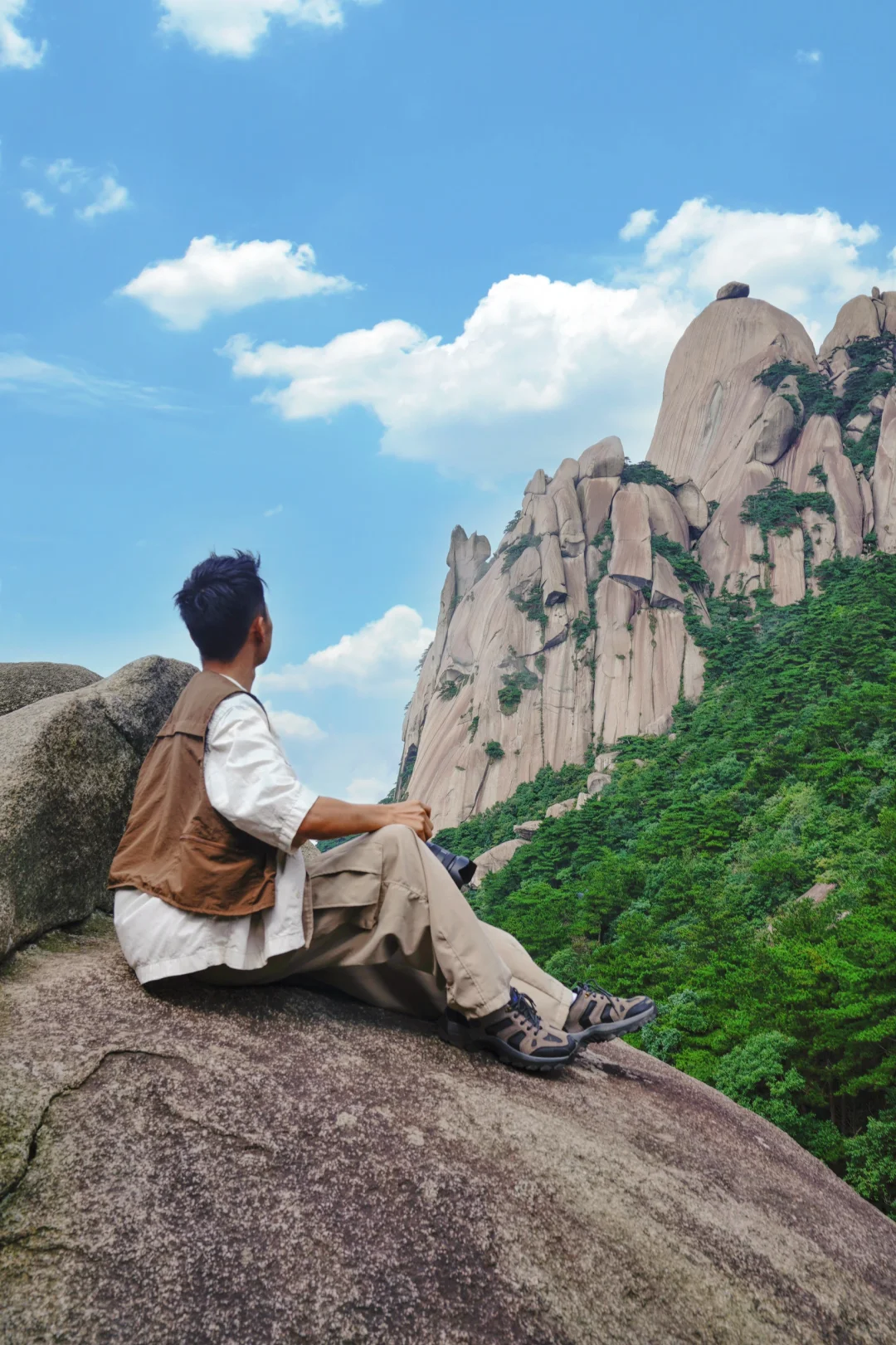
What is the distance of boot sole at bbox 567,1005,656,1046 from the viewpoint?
113 inches

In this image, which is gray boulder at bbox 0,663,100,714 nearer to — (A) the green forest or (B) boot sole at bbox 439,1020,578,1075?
(B) boot sole at bbox 439,1020,578,1075

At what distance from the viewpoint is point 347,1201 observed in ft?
6.26

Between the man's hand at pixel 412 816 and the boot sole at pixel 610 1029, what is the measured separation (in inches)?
32.6

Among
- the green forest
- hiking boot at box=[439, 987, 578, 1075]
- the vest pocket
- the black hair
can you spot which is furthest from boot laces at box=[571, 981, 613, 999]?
the green forest

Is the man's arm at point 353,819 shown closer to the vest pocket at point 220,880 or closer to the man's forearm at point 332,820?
the man's forearm at point 332,820

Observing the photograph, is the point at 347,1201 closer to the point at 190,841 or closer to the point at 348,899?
the point at 348,899

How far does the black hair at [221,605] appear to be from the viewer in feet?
8.53

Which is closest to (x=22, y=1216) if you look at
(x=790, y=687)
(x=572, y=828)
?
(x=572, y=828)

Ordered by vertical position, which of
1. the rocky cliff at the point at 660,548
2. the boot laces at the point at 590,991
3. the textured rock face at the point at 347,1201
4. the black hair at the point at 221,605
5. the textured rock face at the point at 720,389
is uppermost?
the textured rock face at the point at 720,389

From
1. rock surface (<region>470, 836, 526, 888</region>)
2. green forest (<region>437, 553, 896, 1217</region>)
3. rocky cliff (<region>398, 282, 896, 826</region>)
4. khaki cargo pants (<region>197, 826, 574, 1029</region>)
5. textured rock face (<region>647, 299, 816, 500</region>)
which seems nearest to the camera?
khaki cargo pants (<region>197, 826, 574, 1029</region>)

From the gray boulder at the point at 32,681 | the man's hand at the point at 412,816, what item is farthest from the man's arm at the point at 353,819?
the gray boulder at the point at 32,681

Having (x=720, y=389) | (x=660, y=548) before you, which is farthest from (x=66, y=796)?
(x=720, y=389)

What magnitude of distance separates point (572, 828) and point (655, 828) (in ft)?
10.8

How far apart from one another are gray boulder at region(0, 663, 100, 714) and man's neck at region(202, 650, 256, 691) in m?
2.17
